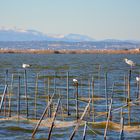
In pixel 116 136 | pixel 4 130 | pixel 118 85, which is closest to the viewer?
pixel 116 136

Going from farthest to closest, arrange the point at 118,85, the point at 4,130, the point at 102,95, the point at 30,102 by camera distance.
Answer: the point at 118,85, the point at 102,95, the point at 30,102, the point at 4,130

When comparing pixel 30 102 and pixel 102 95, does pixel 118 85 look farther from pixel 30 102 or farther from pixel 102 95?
pixel 30 102

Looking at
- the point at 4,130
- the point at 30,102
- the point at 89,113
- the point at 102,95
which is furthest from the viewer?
the point at 102,95

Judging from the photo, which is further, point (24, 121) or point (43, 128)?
point (24, 121)

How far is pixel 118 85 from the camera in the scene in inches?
1971

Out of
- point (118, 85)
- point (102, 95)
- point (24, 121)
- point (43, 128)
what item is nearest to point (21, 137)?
point (43, 128)

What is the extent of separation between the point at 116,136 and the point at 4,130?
16.6 feet

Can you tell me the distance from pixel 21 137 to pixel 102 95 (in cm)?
1621

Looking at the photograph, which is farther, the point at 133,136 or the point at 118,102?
the point at 118,102

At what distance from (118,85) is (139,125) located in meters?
24.1

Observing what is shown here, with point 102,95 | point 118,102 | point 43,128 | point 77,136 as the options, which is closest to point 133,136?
point 77,136

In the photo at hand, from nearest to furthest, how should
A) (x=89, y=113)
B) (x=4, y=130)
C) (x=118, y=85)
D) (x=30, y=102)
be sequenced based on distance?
1. (x=4, y=130)
2. (x=89, y=113)
3. (x=30, y=102)
4. (x=118, y=85)

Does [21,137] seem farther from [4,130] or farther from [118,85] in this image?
[118,85]

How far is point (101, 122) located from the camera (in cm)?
2634
